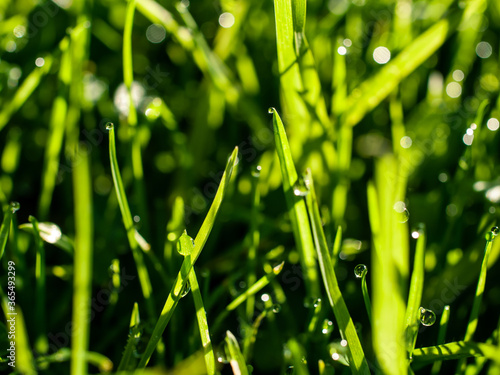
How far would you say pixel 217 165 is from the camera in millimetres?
1111

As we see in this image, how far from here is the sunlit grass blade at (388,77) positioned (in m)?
0.99

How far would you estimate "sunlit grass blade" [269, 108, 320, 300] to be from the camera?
2.28ft

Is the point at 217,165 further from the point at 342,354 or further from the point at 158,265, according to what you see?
the point at 342,354

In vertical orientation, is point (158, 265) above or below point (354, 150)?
below

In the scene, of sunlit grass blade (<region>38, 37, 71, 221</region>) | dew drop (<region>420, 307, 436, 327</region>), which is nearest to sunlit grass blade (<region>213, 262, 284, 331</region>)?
dew drop (<region>420, 307, 436, 327</region>)

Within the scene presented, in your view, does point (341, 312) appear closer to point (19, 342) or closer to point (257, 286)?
point (257, 286)

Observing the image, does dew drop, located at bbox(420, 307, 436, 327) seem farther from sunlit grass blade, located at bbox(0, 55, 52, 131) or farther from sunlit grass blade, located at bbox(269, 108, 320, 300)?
sunlit grass blade, located at bbox(0, 55, 52, 131)

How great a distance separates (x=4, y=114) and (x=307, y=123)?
58 cm

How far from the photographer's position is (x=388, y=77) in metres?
0.99

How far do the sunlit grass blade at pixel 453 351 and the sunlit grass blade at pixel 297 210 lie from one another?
0.60 ft

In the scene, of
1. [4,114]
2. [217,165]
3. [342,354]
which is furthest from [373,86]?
[4,114]

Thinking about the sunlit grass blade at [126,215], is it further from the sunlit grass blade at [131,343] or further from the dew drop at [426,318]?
the dew drop at [426,318]

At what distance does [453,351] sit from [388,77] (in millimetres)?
544

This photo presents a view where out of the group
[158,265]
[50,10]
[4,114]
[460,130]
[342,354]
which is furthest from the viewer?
[50,10]
